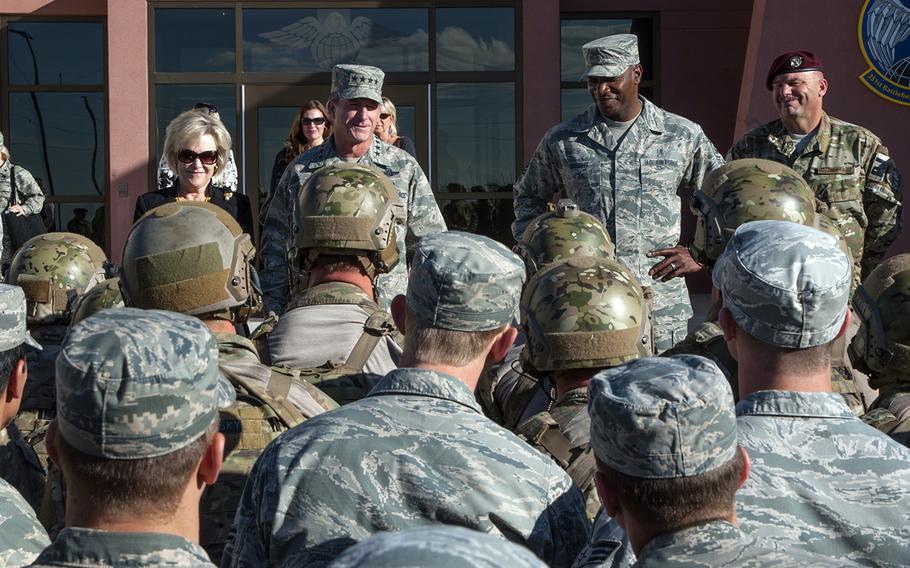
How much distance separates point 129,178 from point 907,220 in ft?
→ 23.7

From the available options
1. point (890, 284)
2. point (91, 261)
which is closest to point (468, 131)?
point (91, 261)

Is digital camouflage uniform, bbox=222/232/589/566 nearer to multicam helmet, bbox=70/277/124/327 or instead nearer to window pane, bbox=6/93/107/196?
multicam helmet, bbox=70/277/124/327

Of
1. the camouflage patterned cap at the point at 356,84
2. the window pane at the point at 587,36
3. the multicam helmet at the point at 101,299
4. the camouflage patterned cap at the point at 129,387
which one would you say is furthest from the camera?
the window pane at the point at 587,36

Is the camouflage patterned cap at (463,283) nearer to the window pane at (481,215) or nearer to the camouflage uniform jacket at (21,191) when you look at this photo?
the camouflage uniform jacket at (21,191)

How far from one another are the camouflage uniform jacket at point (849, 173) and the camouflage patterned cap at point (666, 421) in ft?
16.7

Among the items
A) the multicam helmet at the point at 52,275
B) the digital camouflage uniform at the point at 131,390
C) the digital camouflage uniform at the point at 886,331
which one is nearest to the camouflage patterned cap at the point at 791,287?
the digital camouflage uniform at the point at 886,331

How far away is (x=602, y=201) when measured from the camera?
20.4 feet

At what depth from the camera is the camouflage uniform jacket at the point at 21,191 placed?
31.6 feet

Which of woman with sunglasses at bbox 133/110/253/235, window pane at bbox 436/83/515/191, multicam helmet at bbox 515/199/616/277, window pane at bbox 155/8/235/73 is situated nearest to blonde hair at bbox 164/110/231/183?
woman with sunglasses at bbox 133/110/253/235

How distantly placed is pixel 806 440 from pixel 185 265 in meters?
1.69

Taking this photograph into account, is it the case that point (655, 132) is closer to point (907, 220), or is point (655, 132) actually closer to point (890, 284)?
point (890, 284)

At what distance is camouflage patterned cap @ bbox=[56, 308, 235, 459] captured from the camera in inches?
79.6

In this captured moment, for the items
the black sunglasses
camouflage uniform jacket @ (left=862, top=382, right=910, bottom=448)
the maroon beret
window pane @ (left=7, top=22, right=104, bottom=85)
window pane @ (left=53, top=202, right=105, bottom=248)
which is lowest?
window pane @ (left=53, top=202, right=105, bottom=248)

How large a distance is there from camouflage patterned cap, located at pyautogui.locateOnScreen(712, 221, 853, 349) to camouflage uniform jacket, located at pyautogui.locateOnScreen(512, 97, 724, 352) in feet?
11.0
